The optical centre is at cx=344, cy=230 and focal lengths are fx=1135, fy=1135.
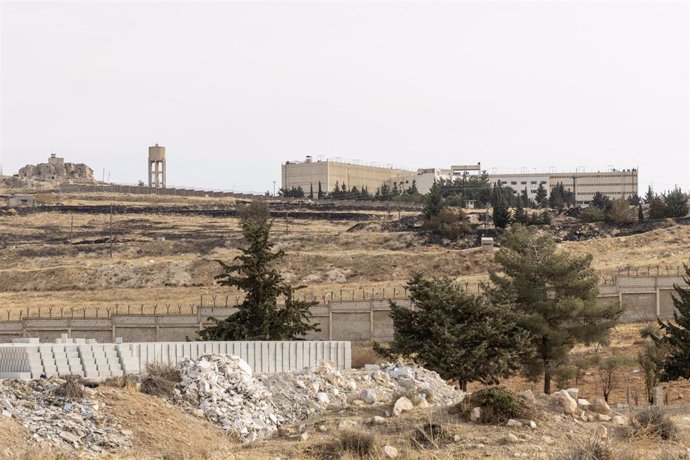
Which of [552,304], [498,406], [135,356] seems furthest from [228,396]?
[552,304]

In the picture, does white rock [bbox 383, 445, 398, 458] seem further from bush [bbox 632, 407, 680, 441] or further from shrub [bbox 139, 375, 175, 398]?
shrub [bbox 139, 375, 175, 398]

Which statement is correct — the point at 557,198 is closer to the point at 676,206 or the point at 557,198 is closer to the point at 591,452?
the point at 676,206

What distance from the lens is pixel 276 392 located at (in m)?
24.2

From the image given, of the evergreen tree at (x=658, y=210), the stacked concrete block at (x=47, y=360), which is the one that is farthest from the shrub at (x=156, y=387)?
the evergreen tree at (x=658, y=210)

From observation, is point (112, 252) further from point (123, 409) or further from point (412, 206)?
point (123, 409)

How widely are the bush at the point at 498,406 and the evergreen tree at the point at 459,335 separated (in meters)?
15.5

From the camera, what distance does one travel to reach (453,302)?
37.9 meters

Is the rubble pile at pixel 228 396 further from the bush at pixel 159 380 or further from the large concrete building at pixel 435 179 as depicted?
the large concrete building at pixel 435 179

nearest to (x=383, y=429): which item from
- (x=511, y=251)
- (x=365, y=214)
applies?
(x=511, y=251)

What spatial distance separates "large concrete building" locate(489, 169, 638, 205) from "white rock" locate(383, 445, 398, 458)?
476 feet

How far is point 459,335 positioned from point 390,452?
64.3ft

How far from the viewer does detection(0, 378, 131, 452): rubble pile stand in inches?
773

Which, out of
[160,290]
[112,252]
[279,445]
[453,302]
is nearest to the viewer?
[279,445]

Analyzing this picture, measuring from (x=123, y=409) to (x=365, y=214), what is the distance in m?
98.0
